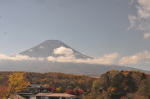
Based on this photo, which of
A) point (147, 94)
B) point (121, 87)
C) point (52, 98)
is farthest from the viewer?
point (52, 98)

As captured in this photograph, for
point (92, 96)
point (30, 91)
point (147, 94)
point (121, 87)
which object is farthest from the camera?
point (30, 91)

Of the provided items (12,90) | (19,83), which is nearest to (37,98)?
(19,83)

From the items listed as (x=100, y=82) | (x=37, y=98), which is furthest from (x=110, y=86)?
(x=37, y=98)

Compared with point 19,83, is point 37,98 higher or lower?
lower

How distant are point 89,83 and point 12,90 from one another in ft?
188

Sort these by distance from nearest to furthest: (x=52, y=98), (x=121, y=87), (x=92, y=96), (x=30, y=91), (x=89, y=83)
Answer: (x=92, y=96) → (x=121, y=87) → (x=52, y=98) → (x=30, y=91) → (x=89, y=83)

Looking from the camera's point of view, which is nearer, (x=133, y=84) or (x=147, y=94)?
(x=147, y=94)

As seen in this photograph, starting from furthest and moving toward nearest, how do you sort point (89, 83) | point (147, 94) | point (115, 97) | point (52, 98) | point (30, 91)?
point (89, 83), point (30, 91), point (52, 98), point (115, 97), point (147, 94)

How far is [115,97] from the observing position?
168ft

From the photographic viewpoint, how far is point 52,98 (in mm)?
64625

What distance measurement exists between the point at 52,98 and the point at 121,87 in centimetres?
2096

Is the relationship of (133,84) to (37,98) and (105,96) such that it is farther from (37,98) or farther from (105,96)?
(37,98)

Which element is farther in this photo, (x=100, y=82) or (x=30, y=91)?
(x=30, y=91)

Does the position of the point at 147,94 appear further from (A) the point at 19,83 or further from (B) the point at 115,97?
(A) the point at 19,83
